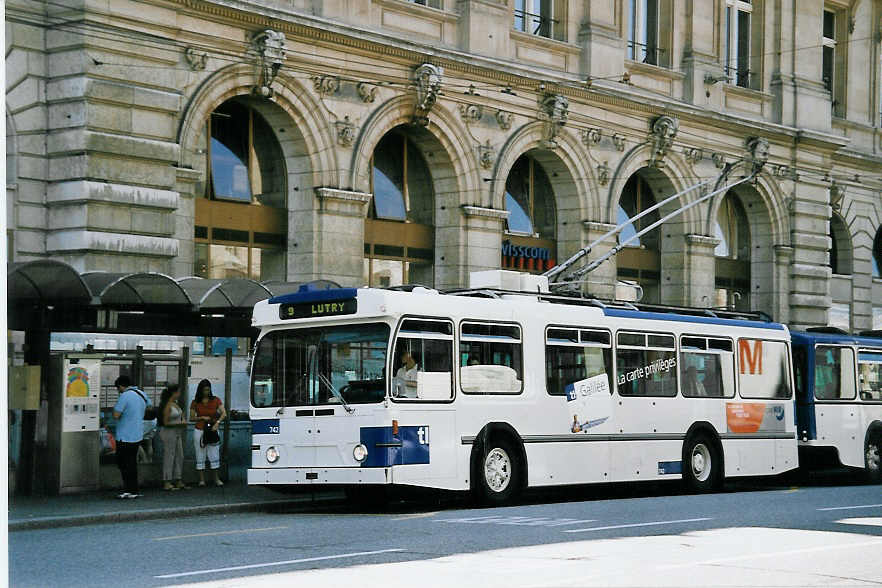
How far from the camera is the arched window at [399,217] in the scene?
2977 centimetres

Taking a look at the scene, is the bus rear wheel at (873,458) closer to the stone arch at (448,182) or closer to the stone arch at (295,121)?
the stone arch at (448,182)

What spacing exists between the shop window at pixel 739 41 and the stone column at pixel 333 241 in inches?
597

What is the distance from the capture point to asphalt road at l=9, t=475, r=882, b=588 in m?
10.4

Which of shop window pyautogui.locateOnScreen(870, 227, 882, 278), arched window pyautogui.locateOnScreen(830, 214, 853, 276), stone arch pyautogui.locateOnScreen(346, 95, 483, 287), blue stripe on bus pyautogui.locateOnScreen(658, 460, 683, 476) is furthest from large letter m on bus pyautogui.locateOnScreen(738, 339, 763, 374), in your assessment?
shop window pyautogui.locateOnScreen(870, 227, 882, 278)

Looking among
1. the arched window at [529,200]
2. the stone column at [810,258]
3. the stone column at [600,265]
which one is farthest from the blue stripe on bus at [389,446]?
the stone column at [810,258]

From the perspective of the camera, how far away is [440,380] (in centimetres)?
1745

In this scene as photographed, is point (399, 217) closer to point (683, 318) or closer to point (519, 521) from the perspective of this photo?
point (683, 318)

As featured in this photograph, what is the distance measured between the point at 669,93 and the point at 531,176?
522 centimetres

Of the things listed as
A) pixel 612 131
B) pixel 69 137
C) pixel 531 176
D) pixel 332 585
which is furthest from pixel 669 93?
pixel 332 585

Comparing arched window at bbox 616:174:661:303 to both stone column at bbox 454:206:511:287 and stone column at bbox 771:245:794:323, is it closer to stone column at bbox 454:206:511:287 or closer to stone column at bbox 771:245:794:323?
stone column at bbox 771:245:794:323

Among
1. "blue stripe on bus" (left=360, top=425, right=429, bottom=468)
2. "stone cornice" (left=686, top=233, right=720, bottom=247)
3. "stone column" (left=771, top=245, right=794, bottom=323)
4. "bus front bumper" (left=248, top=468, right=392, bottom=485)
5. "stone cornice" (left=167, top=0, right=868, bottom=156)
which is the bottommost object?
"bus front bumper" (left=248, top=468, right=392, bottom=485)

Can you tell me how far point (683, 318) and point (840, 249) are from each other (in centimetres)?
2379

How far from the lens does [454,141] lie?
30.2 meters

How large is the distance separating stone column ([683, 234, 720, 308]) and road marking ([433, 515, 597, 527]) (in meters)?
21.5
